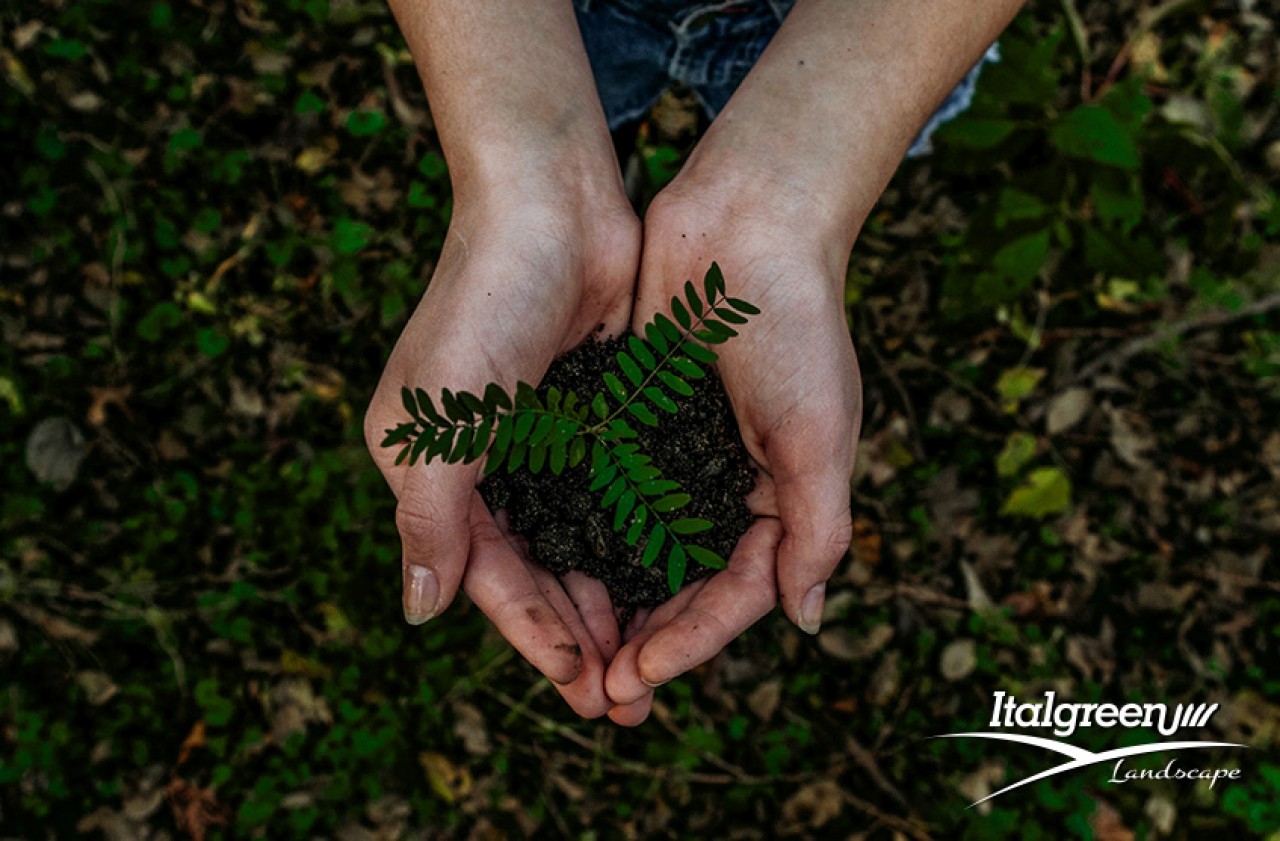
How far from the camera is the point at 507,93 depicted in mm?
2668

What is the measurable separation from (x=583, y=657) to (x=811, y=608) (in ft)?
2.04

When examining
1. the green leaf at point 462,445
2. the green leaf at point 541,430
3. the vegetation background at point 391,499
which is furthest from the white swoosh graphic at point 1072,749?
the green leaf at point 462,445

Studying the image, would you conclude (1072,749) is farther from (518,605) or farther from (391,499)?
(391,499)

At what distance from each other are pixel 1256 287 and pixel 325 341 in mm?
3849

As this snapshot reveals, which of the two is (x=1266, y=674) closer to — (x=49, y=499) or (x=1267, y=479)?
(x=1267, y=479)

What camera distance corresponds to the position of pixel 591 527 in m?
2.60

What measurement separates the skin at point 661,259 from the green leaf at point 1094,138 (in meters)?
0.90

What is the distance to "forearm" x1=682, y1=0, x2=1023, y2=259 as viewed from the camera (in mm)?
2658

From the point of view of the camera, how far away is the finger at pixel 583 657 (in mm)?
2580

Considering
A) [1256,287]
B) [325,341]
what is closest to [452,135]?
[325,341]

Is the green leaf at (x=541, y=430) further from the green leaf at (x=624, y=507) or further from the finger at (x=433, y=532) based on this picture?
the finger at (x=433, y=532)

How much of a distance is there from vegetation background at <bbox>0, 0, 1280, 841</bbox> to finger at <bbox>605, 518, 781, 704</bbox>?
47.7 inches

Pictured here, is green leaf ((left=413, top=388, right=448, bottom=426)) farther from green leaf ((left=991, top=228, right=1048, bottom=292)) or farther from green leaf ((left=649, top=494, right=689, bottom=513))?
green leaf ((left=991, top=228, right=1048, bottom=292))

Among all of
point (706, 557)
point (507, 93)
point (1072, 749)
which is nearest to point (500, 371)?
point (706, 557)
